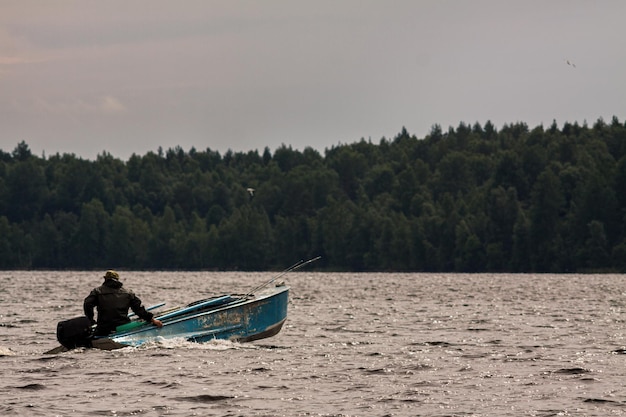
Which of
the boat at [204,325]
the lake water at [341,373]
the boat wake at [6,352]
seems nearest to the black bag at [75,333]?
the boat at [204,325]

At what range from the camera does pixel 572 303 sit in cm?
6931

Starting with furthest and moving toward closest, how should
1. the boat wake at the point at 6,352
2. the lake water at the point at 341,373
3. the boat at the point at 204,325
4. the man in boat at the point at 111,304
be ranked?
the boat wake at the point at 6,352
the man in boat at the point at 111,304
the boat at the point at 204,325
the lake water at the point at 341,373

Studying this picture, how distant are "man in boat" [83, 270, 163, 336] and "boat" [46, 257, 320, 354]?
21 cm

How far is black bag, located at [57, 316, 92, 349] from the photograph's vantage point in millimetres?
32656

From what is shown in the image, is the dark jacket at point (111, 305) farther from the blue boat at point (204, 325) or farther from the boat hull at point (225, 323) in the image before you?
the boat hull at point (225, 323)

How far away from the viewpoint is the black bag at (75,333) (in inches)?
1286

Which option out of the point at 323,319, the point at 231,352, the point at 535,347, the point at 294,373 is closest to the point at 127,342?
the point at 231,352

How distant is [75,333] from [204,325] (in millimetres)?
4054

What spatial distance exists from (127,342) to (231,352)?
281 centimetres

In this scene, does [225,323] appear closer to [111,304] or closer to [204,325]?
[204,325]

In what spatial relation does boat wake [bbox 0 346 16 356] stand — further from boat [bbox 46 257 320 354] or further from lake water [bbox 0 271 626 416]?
boat [bbox 46 257 320 354]

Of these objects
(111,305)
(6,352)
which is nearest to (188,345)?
(111,305)

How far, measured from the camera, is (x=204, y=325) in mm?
35312

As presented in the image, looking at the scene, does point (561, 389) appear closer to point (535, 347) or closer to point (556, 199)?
point (535, 347)
